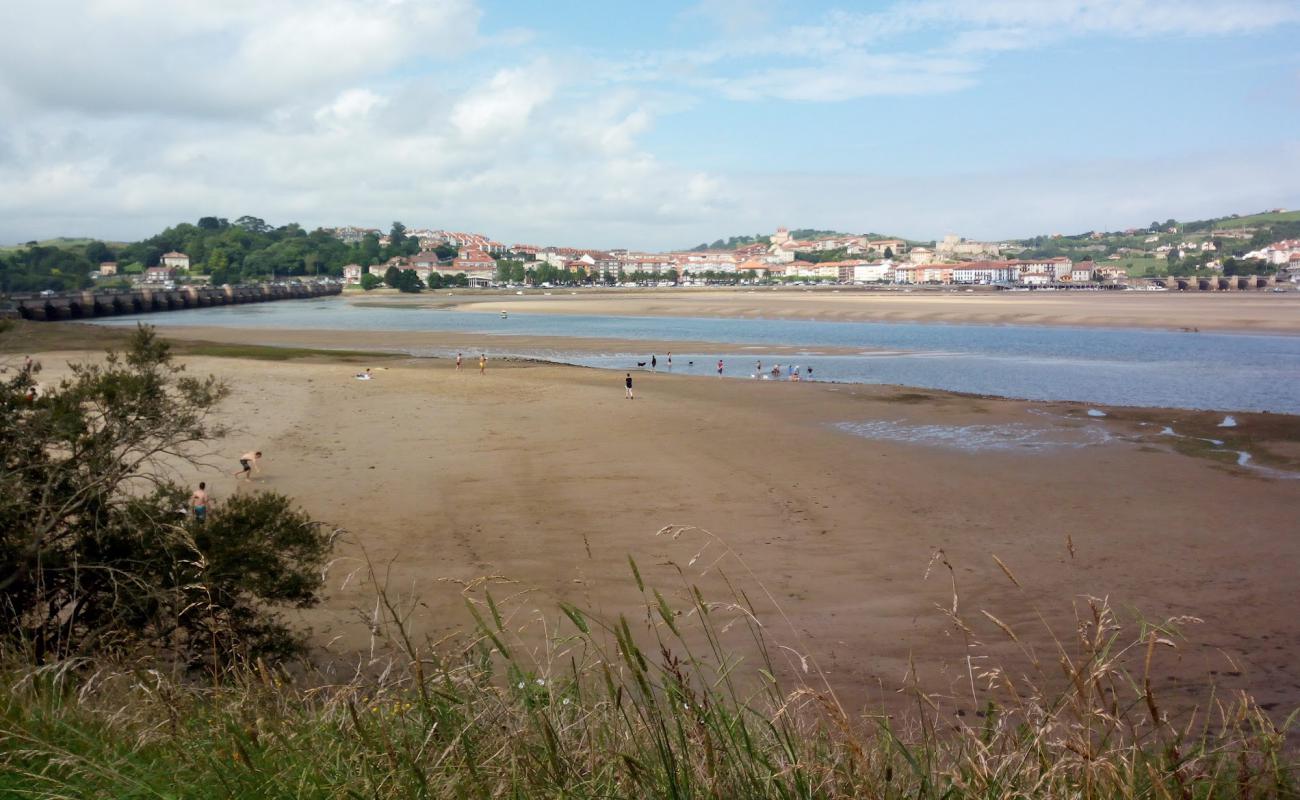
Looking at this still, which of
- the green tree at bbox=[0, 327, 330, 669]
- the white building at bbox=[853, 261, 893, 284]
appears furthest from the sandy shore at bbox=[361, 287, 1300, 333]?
the white building at bbox=[853, 261, 893, 284]

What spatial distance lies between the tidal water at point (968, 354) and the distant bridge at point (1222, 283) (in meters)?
68.2

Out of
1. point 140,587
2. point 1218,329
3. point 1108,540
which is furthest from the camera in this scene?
point 1218,329

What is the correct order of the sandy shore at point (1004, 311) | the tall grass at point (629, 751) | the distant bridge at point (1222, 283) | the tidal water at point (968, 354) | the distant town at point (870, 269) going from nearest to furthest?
the tall grass at point (629, 751) → the tidal water at point (968, 354) → the sandy shore at point (1004, 311) → the distant bridge at point (1222, 283) → the distant town at point (870, 269)

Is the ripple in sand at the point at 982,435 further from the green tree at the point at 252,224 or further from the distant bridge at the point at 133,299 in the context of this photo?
the green tree at the point at 252,224

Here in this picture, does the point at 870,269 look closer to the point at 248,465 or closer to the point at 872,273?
the point at 872,273

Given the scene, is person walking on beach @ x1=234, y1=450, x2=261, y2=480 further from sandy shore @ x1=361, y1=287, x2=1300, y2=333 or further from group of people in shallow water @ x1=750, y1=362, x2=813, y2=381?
sandy shore @ x1=361, y1=287, x2=1300, y2=333

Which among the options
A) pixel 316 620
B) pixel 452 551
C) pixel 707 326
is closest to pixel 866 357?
pixel 707 326

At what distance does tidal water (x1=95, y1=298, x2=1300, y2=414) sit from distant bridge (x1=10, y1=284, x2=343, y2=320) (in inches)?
138

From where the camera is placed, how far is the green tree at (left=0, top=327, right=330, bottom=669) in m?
5.44

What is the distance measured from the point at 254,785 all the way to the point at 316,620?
21.1ft

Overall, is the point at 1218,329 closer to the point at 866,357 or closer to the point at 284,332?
the point at 866,357

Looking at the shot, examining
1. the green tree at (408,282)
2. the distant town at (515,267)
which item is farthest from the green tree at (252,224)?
the green tree at (408,282)

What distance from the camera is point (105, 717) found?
295cm

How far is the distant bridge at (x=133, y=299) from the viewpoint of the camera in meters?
58.3
